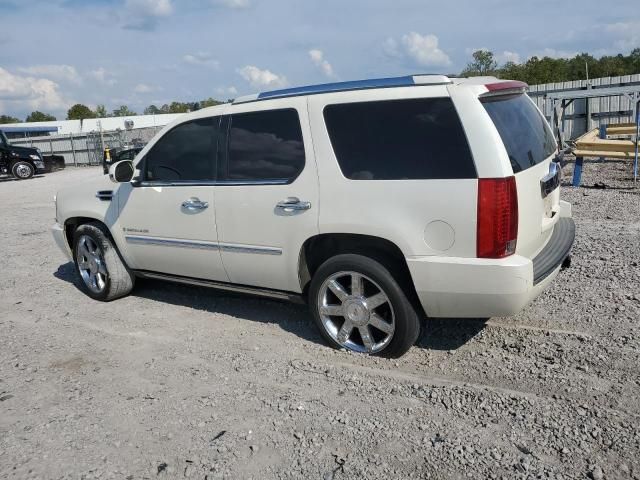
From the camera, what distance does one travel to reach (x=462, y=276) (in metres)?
3.55

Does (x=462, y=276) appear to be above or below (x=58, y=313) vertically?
above

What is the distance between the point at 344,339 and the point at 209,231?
1431 millimetres

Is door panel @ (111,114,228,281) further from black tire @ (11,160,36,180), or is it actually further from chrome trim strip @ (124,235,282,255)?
black tire @ (11,160,36,180)

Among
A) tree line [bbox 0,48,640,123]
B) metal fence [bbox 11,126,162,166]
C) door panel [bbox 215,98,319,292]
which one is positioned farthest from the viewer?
tree line [bbox 0,48,640,123]

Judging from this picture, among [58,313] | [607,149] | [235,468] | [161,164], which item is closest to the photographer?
[235,468]

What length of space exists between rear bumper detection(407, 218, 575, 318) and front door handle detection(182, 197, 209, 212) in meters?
1.85

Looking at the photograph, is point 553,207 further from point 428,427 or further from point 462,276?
point 428,427

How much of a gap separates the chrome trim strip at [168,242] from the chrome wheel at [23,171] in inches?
876

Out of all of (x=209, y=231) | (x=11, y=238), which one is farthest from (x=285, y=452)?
(x=11, y=238)

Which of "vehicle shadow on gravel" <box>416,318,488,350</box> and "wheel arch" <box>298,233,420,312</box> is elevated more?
"wheel arch" <box>298,233,420,312</box>

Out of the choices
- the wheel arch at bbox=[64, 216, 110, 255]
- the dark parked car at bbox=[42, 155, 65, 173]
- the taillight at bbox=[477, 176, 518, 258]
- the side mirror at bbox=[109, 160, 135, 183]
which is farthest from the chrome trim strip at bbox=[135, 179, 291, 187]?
the dark parked car at bbox=[42, 155, 65, 173]

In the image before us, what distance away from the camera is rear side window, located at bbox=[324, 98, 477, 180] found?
353cm

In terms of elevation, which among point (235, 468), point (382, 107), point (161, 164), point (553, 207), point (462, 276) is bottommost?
point (235, 468)

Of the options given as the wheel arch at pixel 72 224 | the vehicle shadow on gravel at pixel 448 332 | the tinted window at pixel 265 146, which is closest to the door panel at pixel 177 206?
the tinted window at pixel 265 146
